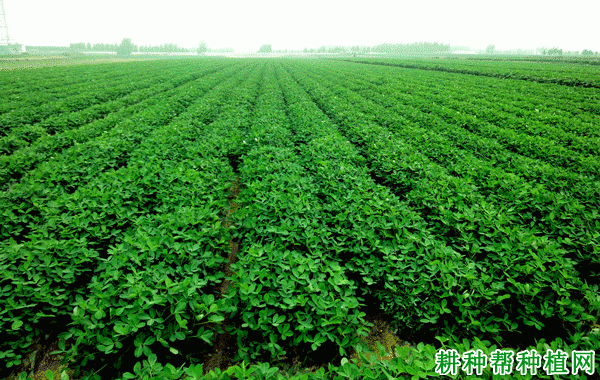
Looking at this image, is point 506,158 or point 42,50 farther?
point 42,50

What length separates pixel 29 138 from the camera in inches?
311

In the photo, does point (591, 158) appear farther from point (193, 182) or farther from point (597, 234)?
point (193, 182)

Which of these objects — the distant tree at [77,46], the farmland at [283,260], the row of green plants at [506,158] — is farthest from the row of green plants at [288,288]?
the distant tree at [77,46]

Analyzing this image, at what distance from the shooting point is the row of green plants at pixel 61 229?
2.48 metres

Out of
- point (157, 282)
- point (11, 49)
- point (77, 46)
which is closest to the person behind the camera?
point (157, 282)

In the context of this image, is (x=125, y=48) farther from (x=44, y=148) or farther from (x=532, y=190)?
(x=532, y=190)

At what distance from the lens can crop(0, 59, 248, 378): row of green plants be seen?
8.14 ft

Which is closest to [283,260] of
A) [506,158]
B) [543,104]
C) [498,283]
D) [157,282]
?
[157,282]

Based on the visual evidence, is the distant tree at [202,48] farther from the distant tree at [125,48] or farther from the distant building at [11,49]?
the distant building at [11,49]

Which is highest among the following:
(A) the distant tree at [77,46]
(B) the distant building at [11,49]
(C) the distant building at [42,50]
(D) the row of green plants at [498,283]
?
(A) the distant tree at [77,46]

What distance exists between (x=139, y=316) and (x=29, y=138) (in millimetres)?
9134

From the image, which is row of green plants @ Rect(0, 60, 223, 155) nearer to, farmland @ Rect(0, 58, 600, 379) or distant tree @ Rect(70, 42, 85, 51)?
farmland @ Rect(0, 58, 600, 379)

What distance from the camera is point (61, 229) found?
3344 millimetres

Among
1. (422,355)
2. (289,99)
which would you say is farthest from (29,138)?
(422,355)
